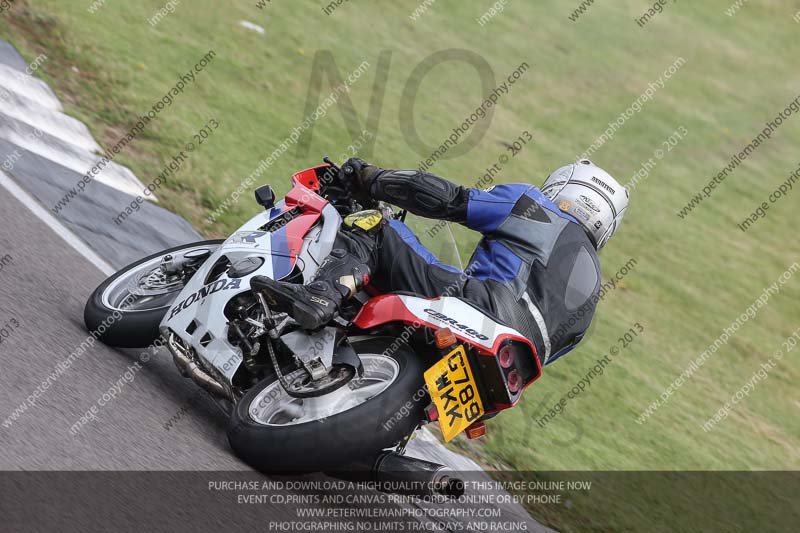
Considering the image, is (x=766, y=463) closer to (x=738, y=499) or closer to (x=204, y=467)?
(x=738, y=499)

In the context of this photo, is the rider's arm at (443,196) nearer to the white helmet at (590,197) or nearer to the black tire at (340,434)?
the white helmet at (590,197)

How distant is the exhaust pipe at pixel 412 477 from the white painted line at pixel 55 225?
8.97ft

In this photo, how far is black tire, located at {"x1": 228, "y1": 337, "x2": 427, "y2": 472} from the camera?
410 centimetres

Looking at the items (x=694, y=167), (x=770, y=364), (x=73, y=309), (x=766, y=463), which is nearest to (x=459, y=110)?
(x=694, y=167)

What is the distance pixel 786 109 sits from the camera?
19078mm

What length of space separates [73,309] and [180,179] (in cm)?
324

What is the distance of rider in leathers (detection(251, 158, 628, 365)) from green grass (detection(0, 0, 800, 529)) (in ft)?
5.82

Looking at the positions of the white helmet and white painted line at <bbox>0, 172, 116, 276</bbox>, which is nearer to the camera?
the white helmet

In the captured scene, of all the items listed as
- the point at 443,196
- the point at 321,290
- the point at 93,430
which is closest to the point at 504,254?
the point at 443,196

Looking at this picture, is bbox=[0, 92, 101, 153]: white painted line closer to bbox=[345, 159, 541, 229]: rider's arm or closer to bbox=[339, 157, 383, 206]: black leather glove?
bbox=[339, 157, 383, 206]: black leather glove

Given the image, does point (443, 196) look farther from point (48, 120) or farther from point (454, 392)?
point (48, 120)

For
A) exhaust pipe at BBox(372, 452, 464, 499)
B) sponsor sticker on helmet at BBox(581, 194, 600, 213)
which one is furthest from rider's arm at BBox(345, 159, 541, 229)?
exhaust pipe at BBox(372, 452, 464, 499)

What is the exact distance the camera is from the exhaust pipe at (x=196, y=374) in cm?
469

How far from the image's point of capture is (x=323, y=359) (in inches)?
175
